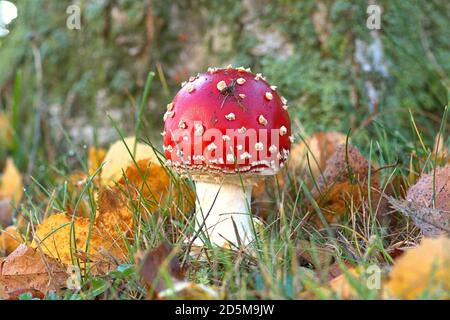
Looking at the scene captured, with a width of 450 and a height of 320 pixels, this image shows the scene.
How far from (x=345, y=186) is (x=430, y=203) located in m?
0.33

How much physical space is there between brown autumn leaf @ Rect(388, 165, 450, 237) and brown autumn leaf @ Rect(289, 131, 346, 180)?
1.97 ft

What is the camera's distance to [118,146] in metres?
2.16

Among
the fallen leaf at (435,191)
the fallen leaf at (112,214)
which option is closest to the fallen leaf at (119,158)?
the fallen leaf at (112,214)

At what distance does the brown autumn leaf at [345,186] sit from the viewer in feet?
5.90

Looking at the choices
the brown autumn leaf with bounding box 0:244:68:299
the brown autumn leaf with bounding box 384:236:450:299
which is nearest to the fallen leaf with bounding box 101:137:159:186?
the brown autumn leaf with bounding box 0:244:68:299

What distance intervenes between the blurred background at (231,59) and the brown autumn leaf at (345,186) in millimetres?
463

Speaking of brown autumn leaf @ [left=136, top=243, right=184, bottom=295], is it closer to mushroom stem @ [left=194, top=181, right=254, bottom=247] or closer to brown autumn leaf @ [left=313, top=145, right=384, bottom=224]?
mushroom stem @ [left=194, top=181, right=254, bottom=247]

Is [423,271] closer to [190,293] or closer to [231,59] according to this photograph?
[190,293]

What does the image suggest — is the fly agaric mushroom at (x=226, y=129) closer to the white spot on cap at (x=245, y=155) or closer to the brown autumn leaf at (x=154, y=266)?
the white spot on cap at (x=245, y=155)

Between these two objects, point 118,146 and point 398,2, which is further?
point 398,2

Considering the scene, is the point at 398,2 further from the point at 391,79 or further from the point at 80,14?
the point at 80,14
